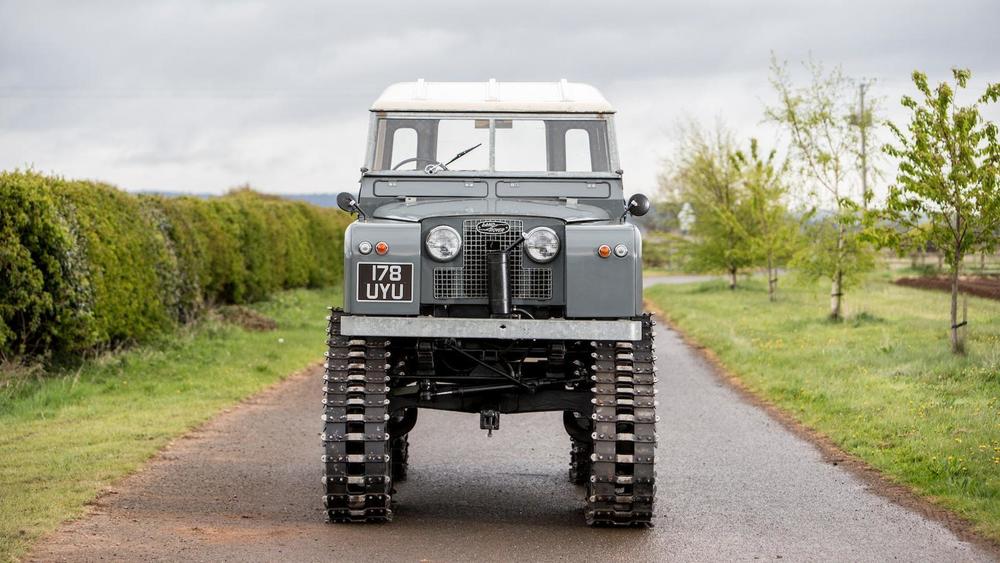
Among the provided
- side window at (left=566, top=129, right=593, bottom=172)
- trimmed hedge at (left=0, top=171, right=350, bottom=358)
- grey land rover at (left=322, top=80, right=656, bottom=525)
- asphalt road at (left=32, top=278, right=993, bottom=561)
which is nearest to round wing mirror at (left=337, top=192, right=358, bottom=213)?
grey land rover at (left=322, top=80, right=656, bottom=525)

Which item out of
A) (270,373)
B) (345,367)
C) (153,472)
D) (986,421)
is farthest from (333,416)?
(270,373)

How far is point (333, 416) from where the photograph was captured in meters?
8.13

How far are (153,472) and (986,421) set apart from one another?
7.54 meters

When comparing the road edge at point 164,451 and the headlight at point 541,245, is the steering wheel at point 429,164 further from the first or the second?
the road edge at point 164,451

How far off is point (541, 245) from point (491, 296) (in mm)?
504

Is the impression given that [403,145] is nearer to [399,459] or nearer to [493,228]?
[493,228]

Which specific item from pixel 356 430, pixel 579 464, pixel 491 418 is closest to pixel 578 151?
pixel 491 418

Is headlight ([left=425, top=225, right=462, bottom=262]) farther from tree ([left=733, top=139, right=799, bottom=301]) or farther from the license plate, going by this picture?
tree ([left=733, top=139, right=799, bottom=301])

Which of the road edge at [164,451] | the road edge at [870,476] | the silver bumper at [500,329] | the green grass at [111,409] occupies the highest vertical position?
the silver bumper at [500,329]

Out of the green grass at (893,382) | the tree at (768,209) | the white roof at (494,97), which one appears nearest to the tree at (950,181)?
the green grass at (893,382)

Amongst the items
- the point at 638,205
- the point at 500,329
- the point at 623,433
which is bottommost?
the point at 623,433

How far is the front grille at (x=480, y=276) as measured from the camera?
8.57 meters

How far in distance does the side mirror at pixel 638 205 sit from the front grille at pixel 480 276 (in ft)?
3.36

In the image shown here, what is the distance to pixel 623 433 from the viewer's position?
816cm
